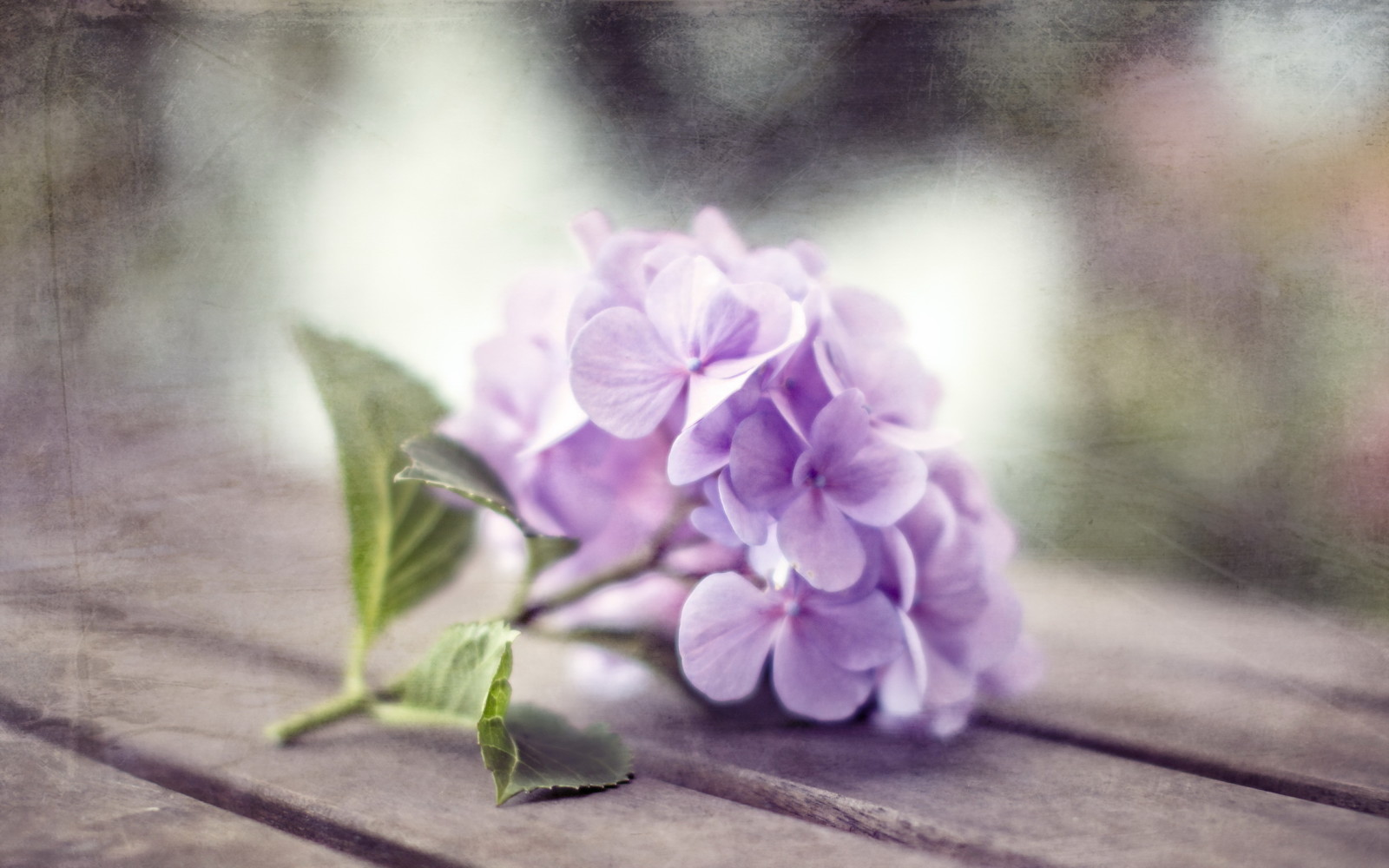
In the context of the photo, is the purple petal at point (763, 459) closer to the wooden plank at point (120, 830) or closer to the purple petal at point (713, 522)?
the purple petal at point (713, 522)

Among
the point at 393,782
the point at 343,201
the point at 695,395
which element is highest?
the point at 343,201

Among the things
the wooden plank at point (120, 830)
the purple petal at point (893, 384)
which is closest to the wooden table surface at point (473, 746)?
the wooden plank at point (120, 830)

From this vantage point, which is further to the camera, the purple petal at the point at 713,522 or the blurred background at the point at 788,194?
the blurred background at the point at 788,194

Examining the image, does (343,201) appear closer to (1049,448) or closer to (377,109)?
(377,109)

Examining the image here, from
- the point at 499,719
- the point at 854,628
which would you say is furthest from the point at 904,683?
the point at 499,719

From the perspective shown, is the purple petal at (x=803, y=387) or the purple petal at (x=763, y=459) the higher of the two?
the purple petal at (x=803, y=387)

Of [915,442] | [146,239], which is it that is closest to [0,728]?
[146,239]

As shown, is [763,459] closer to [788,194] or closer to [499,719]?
[499,719]
